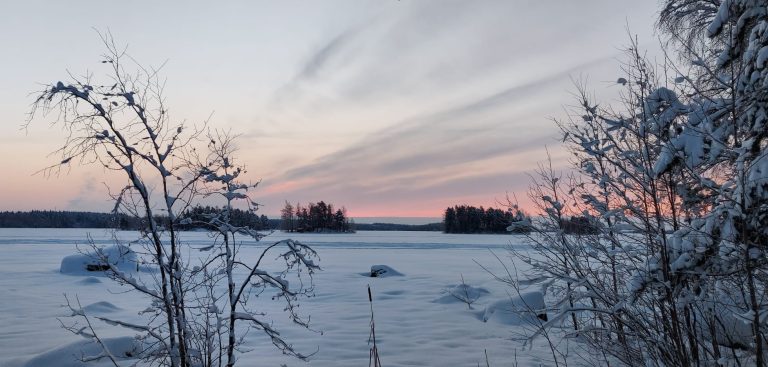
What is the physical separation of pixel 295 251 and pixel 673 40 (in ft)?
23.8

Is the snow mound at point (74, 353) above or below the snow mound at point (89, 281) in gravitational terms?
below

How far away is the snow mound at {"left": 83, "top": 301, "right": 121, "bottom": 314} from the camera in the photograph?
498 inches

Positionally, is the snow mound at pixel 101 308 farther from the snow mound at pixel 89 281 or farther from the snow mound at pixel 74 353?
the snow mound at pixel 89 281

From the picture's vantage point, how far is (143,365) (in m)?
8.25

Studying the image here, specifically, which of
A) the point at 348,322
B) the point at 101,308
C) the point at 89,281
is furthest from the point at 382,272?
the point at 89,281

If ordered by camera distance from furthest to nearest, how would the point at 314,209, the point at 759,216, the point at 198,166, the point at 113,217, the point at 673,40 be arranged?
the point at 314,209 → the point at 673,40 → the point at 198,166 → the point at 113,217 → the point at 759,216

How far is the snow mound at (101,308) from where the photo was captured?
1266 centimetres

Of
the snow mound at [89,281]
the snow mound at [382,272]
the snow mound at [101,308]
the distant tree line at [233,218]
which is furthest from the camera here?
the snow mound at [382,272]

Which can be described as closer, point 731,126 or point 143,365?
point 731,126

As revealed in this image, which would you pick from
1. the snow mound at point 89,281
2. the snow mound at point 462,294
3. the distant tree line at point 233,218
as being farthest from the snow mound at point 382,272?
the distant tree line at point 233,218

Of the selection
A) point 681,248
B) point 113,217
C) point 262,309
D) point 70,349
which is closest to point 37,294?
point 262,309

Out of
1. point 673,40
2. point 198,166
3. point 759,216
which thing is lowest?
point 759,216

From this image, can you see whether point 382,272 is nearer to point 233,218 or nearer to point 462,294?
point 462,294

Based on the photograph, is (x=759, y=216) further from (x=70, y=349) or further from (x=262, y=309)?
(x=262, y=309)
